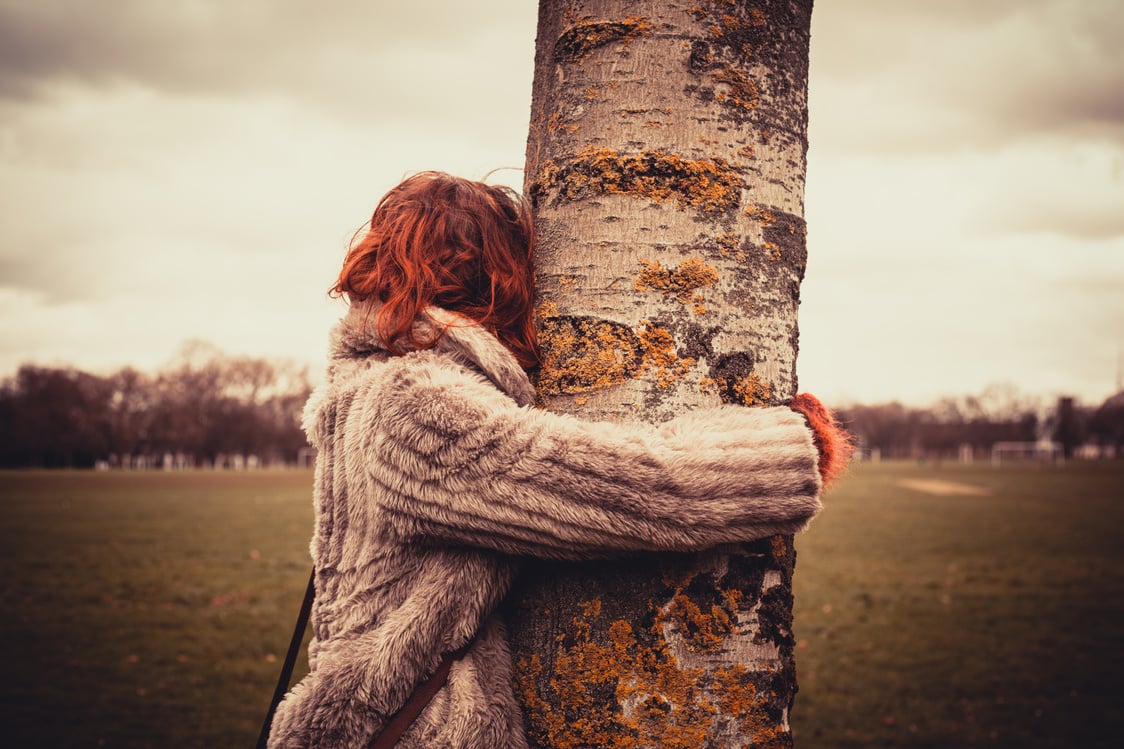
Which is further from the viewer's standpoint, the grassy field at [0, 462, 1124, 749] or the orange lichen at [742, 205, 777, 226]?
the grassy field at [0, 462, 1124, 749]

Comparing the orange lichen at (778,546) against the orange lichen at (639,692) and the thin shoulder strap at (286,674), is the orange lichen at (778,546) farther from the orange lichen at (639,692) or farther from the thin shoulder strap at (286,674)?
the thin shoulder strap at (286,674)

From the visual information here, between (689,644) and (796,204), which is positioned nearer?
(689,644)

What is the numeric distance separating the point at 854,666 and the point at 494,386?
9.14 metres

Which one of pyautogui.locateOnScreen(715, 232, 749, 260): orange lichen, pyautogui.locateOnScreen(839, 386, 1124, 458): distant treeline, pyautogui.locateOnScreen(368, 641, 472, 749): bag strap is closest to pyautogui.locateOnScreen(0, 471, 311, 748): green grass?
pyautogui.locateOnScreen(368, 641, 472, 749): bag strap

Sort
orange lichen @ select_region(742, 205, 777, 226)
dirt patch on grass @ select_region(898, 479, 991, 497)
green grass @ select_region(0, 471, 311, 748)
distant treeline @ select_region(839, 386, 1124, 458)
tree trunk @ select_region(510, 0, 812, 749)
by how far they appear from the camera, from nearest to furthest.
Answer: tree trunk @ select_region(510, 0, 812, 749) < orange lichen @ select_region(742, 205, 777, 226) < green grass @ select_region(0, 471, 311, 748) < dirt patch on grass @ select_region(898, 479, 991, 497) < distant treeline @ select_region(839, 386, 1124, 458)

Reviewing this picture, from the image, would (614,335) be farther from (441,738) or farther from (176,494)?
(176,494)

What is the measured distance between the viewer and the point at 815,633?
10.7 meters

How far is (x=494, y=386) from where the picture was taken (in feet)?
5.41

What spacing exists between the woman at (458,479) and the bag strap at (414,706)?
0.04 ft

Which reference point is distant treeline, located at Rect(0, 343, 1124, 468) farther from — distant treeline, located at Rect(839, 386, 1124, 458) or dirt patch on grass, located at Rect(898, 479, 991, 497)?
dirt patch on grass, located at Rect(898, 479, 991, 497)

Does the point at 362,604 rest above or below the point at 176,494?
above

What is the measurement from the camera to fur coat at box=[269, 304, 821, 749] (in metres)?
1.49

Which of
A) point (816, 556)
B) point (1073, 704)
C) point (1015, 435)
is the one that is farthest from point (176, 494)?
point (1015, 435)

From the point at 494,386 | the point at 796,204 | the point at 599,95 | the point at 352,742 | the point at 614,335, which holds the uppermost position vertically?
the point at 599,95
